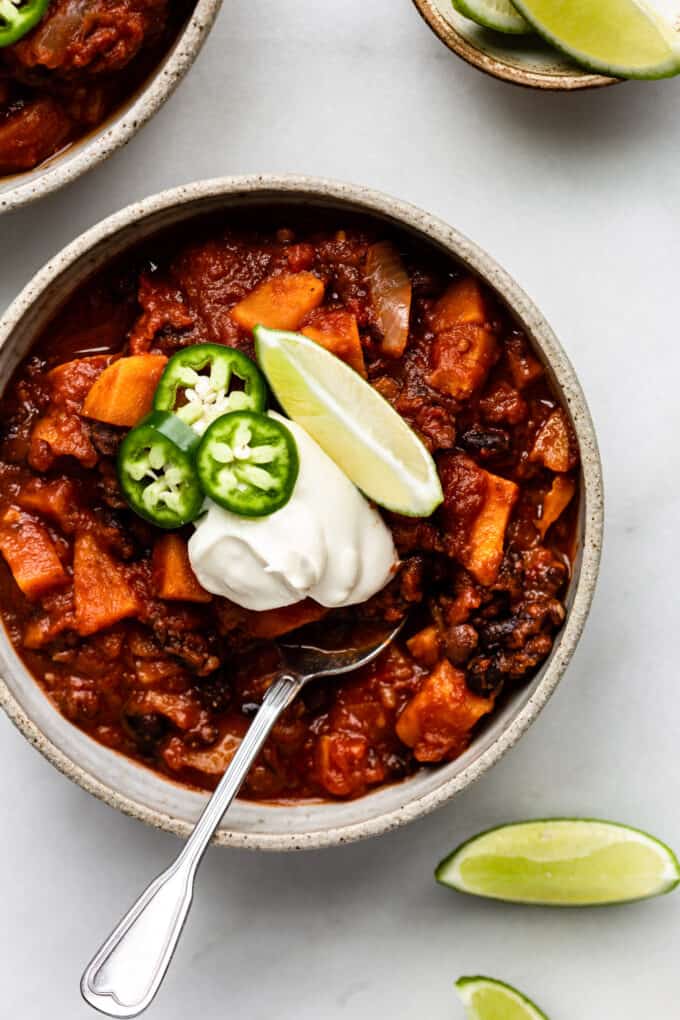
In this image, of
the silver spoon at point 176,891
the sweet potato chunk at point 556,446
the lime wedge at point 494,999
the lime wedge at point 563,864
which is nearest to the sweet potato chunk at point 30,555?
the silver spoon at point 176,891

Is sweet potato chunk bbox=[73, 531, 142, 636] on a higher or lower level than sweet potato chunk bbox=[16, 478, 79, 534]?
lower

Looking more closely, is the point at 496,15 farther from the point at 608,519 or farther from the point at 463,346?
the point at 608,519

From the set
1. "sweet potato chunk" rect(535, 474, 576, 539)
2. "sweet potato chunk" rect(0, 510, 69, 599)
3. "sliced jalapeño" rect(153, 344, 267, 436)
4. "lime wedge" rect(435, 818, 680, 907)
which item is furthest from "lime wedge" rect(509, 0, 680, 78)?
"lime wedge" rect(435, 818, 680, 907)

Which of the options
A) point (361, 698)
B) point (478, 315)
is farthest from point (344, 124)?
point (361, 698)

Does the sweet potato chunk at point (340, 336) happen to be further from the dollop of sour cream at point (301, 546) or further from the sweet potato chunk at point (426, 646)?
the sweet potato chunk at point (426, 646)

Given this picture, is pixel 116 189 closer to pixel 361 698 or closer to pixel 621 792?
pixel 361 698

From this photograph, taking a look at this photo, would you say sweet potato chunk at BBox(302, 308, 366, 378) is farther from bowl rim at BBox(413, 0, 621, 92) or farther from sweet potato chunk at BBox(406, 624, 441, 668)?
bowl rim at BBox(413, 0, 621, 92)

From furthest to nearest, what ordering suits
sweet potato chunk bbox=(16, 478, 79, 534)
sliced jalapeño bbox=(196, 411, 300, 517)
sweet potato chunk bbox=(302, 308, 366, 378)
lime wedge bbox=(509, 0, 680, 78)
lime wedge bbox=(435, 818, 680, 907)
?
lime wedge bbox=(435, 818, 680, 907) < lime wedge bbox=(509, 0, 680, 78) < sweet potato chunk bbox=(16, 478, 79, 534) < sweet potato chunk bbox=(302, 308, 366, 378) < sliced jalapeño bbox=(196, 411, 300, 517)
